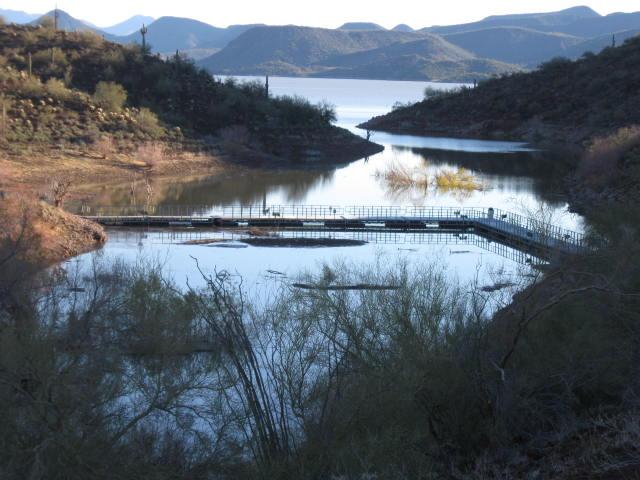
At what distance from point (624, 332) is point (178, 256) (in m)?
17.4

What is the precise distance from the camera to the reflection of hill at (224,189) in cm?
4331

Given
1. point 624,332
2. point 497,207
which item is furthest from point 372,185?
point 624,332

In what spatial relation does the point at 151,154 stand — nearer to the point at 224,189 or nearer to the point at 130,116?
the point at 130,116

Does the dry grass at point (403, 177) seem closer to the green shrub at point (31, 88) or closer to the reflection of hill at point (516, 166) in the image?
the reflection of hill at point (516, 166)

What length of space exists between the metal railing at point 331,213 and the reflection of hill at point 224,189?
2142mm

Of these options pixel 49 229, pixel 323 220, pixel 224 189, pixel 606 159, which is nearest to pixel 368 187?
pixel 224 189

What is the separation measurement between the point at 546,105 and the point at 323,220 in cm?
5187

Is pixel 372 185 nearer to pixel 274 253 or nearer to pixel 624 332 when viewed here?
pixel 274 253

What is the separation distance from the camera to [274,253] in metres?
30.7

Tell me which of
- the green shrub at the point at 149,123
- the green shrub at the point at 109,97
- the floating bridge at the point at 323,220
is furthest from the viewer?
the green shrub at the point at 109,97

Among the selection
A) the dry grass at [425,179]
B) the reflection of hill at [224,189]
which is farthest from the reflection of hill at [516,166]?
the reflection of hill at [224,189]

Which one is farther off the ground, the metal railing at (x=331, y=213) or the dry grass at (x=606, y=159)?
the dry grass at (x=606, y=159)

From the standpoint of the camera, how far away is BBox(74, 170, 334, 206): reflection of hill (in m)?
43.3

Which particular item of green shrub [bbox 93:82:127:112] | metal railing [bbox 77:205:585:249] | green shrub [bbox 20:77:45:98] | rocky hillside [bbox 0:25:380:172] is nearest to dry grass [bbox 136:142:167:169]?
rocky hillside [bbox 0:25:380:172]
